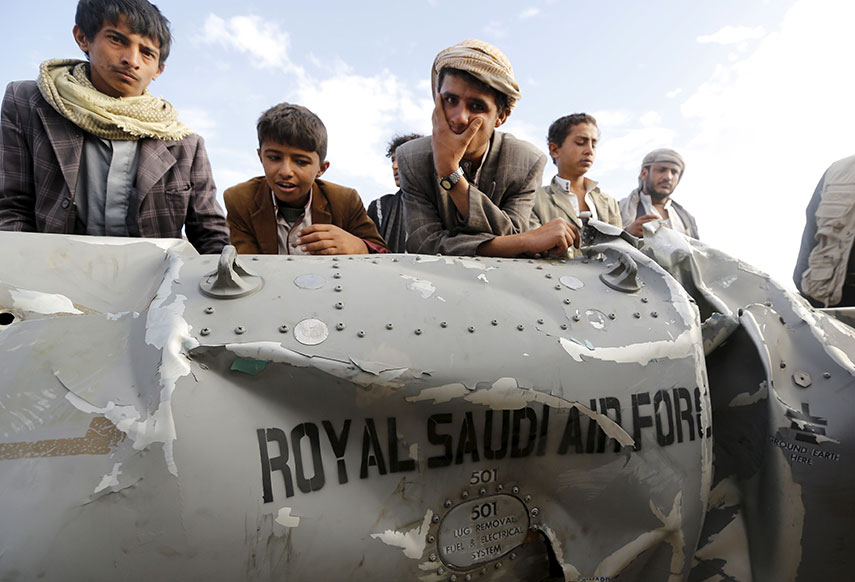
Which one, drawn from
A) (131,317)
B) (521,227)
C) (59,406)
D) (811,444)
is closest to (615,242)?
(521,227)

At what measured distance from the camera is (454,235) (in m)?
1.81

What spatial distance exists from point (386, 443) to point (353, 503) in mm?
127

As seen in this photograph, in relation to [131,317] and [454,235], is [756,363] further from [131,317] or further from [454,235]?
[131,317]

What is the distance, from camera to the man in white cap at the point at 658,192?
401 cm

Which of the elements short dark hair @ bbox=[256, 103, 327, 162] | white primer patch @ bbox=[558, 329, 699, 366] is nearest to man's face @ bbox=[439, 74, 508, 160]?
short dark hair @ bbox=[256, 103, 327, 162]

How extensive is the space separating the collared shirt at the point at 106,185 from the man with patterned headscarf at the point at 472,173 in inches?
39.2

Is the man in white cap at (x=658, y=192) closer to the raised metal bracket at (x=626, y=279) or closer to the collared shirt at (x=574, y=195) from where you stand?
the collared shirt at (x=574, y=195)

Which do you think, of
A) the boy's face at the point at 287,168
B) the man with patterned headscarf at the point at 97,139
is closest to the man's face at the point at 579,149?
the boy's face at the point at 287,168

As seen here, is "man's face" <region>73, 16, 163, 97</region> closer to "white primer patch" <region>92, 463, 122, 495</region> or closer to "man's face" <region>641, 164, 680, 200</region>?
"white primer patch" <region>92, 463, 122, 495</region>

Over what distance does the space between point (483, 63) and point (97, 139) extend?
1360 mm

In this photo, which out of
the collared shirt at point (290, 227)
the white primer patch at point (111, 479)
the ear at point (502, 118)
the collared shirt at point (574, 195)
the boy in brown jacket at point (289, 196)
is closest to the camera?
the white primer patch at point (111, 479)

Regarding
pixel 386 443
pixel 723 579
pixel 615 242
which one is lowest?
pixel 723 579

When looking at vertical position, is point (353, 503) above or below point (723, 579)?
above

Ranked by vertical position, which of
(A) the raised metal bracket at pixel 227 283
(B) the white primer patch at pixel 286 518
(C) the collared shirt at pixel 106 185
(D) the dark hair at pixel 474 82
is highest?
(D) the dark hair at pixel 474 82
